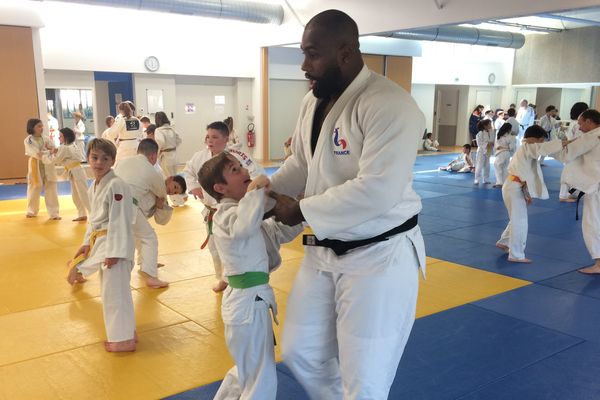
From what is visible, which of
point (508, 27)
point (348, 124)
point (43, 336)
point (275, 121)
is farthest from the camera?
point (508, 27)

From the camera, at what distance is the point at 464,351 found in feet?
12.3

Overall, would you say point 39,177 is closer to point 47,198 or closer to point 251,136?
point 47,198

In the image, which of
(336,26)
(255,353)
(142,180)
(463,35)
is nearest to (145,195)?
(142,180)

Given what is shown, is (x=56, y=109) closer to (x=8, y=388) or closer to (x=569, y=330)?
(x=8, y=388)

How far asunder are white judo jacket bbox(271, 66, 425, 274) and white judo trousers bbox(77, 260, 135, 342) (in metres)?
1.97

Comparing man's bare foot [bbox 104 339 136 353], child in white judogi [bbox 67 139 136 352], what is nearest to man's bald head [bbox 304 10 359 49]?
child in white judogi [bbox 67 139 136 352]

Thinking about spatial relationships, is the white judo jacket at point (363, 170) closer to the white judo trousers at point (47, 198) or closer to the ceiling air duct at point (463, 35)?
the white judo trousers at point (47, 198)

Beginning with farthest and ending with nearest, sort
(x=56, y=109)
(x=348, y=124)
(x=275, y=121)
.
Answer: (x=275, y=121) < (x=56, y=109) < (x=348, y=124)

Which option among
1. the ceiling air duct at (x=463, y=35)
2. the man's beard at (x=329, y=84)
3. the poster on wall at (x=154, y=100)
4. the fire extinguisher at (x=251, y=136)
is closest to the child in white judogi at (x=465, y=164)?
the ceiling air duct at (x=463, y=35)

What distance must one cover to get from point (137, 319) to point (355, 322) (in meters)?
2.86

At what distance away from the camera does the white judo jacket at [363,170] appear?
1832 mm

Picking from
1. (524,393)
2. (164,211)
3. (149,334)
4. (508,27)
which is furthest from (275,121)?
(524,393)

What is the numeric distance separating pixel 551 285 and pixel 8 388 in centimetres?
481

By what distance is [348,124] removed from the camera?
6.52 ft
